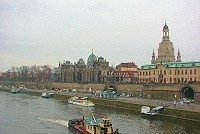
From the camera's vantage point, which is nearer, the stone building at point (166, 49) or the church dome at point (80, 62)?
the stone building at point (166, 49)

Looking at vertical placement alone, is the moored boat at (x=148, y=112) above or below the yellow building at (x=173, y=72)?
below

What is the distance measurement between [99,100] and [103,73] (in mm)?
64462

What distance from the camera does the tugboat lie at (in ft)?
165

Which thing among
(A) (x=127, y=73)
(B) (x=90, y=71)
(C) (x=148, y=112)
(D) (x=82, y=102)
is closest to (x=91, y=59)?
(B) (x=90, y=71)

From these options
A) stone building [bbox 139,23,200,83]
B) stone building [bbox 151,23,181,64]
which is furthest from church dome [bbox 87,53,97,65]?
stone building [bbox 139,23,200,83]

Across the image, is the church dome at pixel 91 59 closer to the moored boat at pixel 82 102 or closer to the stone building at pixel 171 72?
the stone building at pixel 171 72

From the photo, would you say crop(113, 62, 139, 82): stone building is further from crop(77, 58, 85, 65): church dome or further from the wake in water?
the wake in water

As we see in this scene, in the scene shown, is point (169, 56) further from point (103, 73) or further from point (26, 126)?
point (26, 126)

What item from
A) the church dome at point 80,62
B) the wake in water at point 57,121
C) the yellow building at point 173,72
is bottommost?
the wake in water at point 57,121

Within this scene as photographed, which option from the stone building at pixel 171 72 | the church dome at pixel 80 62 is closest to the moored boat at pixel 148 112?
the stone building at pixel 171 72

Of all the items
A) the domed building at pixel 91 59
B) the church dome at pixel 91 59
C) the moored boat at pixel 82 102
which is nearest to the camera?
the moored boat at pixel 82 102

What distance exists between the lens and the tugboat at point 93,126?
50.2 metres

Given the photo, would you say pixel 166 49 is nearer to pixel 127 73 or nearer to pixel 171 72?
pixel 127 73

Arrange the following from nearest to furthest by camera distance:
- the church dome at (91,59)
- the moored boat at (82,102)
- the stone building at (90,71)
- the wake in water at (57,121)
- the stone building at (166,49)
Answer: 1. the wake in water at (57,121)
2. the moored boat at (82,102)
3. the stone building at (166,49)
4. the stone building at (90,71)
5. the church dome at (91,59)
